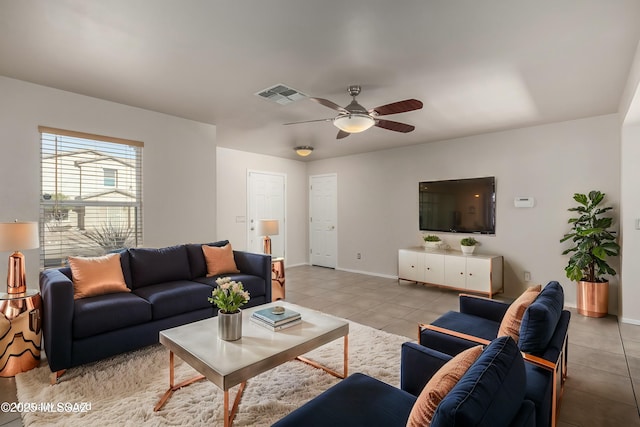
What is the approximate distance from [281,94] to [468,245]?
3.58m

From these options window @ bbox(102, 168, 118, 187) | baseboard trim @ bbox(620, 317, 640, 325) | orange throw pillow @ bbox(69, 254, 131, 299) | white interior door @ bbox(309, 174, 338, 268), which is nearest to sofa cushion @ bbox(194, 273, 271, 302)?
orange throw pillow @ bbox(69, 254, 131, 299)

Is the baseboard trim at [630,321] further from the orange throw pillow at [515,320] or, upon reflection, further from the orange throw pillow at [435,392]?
the orange throw pillow at [435,392]

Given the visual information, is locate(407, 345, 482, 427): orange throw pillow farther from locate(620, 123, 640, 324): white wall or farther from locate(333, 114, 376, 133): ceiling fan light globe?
locate(620, 123, 640, 324): white wall

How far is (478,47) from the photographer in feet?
8.09

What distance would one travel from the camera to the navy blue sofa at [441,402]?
93 cm

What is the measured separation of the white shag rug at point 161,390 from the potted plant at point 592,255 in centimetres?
278

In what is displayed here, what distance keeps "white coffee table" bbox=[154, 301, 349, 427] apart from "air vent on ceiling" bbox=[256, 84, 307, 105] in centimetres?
217

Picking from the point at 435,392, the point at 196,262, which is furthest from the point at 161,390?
the point at 435,392

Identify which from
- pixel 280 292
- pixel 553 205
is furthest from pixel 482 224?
pixel 280 292

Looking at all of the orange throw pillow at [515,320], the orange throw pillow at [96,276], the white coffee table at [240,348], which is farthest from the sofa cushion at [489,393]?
the orange throw pillow at [96,276]

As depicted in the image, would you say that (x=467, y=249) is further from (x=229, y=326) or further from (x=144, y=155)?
(x=144, y=155)

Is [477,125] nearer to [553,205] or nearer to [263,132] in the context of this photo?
[553,205]

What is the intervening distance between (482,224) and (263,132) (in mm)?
3667

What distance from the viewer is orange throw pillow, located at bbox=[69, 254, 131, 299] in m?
2.93
